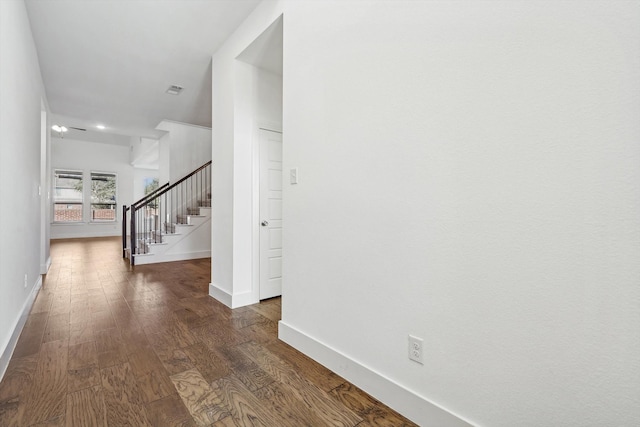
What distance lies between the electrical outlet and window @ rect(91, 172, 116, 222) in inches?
468

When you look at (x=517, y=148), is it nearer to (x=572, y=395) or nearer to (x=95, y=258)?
(x=572, y=395)

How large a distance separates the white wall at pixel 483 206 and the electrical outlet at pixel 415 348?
30 millimetres

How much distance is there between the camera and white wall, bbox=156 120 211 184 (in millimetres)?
6418

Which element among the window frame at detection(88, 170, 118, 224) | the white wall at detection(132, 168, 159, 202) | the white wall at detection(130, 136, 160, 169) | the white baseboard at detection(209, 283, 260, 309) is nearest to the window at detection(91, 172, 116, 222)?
the window frame at detection(88, 170, 118, 224)

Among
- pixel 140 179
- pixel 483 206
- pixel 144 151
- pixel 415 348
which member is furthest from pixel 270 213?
pixel 140 179

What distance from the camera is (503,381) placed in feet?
3.69

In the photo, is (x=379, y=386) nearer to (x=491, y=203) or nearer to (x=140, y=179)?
(x=491, y=203)

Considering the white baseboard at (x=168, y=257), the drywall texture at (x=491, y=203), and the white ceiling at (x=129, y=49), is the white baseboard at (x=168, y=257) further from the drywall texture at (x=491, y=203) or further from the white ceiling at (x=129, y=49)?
the drywall texture at (x=491, y=203)

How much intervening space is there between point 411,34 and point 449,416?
5.83 feet

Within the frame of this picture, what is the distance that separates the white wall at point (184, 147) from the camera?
642cm

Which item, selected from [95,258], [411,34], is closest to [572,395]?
[411,34]

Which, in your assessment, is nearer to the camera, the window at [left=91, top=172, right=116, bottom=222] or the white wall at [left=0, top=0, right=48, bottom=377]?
the white wall at [left=0, top=0, right=48, bottom=377]

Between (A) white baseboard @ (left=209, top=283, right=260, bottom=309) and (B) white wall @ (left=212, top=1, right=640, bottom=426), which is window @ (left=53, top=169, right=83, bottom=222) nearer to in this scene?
(A) white baseboard @ (left=209, top=283, right=260, bottom=309)

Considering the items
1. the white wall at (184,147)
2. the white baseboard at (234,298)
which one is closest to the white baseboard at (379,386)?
the white baseboard at (234,298)
